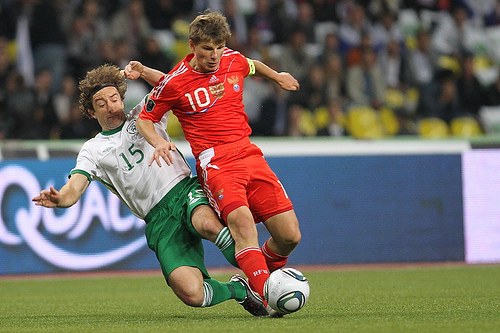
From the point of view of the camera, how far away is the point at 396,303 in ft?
25.7

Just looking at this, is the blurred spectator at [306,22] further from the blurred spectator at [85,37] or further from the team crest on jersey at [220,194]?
the team crest on jersey at [220,194]

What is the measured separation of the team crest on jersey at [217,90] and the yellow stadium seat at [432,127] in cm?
787

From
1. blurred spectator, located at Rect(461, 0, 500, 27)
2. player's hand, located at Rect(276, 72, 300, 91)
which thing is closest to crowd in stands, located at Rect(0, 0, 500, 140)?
blurred spectator, located at Rect(461, 0, 500, 27)

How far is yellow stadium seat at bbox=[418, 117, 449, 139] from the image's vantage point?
1479 cm

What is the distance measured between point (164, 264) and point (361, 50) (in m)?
8.80

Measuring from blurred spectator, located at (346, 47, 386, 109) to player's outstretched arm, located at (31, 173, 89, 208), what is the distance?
8125 millimetres

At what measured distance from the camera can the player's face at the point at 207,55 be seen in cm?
700

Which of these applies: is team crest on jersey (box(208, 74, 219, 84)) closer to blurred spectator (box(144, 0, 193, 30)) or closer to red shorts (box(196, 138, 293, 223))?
red shorts (box(196, 138, 293, 223))

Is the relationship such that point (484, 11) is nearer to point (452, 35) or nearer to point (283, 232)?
point (452, 35)

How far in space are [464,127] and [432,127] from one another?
50cm

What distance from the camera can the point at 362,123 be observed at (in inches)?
569

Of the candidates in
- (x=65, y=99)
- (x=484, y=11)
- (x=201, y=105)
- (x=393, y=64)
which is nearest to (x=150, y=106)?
(x=201, y=105)

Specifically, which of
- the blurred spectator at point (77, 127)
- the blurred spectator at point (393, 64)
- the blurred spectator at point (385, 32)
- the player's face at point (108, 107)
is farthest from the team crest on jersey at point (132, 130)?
the blurred spectator at point (385, 32)

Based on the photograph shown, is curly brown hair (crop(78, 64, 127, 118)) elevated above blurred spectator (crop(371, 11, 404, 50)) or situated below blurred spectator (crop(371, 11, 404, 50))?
above
